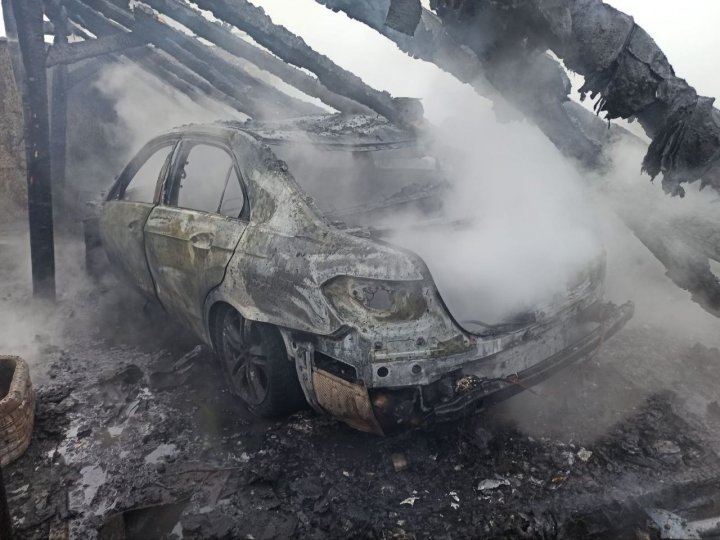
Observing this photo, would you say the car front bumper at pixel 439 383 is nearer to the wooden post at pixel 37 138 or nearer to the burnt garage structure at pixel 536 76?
the burnt garage structure at pixel 536 76

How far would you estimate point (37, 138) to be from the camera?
16.0 ft

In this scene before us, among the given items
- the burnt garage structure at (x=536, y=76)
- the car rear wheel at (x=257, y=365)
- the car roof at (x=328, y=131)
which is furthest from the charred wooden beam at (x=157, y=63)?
the car rear wheel at (x=257, y=365)

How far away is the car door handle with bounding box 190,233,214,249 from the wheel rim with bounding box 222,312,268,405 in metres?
0.46

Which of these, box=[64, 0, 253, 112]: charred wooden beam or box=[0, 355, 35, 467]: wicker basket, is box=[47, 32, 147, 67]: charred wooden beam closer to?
box=[64, 0, 253, 112]: charred wooden beam

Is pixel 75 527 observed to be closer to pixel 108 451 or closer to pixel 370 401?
pixel 108 451

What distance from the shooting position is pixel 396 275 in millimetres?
2533

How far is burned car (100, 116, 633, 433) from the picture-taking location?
254 centimetres

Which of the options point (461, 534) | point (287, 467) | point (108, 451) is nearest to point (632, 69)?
point (461, 534)

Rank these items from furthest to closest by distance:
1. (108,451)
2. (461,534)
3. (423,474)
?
1. (108,451)
2. (423,474)
3. (461,534)

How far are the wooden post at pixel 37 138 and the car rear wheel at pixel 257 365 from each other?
2876mm

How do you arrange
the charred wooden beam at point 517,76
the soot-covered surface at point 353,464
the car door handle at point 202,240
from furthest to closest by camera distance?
the charred wooden beam at point 517,76 < the car door handle at point 202,240 < the soot-covered surface at point 353,464

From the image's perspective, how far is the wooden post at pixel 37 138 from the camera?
4.69 m

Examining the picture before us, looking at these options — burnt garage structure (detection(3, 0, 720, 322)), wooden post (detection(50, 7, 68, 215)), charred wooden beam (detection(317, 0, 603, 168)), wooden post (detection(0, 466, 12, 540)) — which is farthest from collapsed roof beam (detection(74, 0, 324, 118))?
wooden post (detection(0, 466, 12, 540))

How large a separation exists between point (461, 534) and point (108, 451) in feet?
6.67
